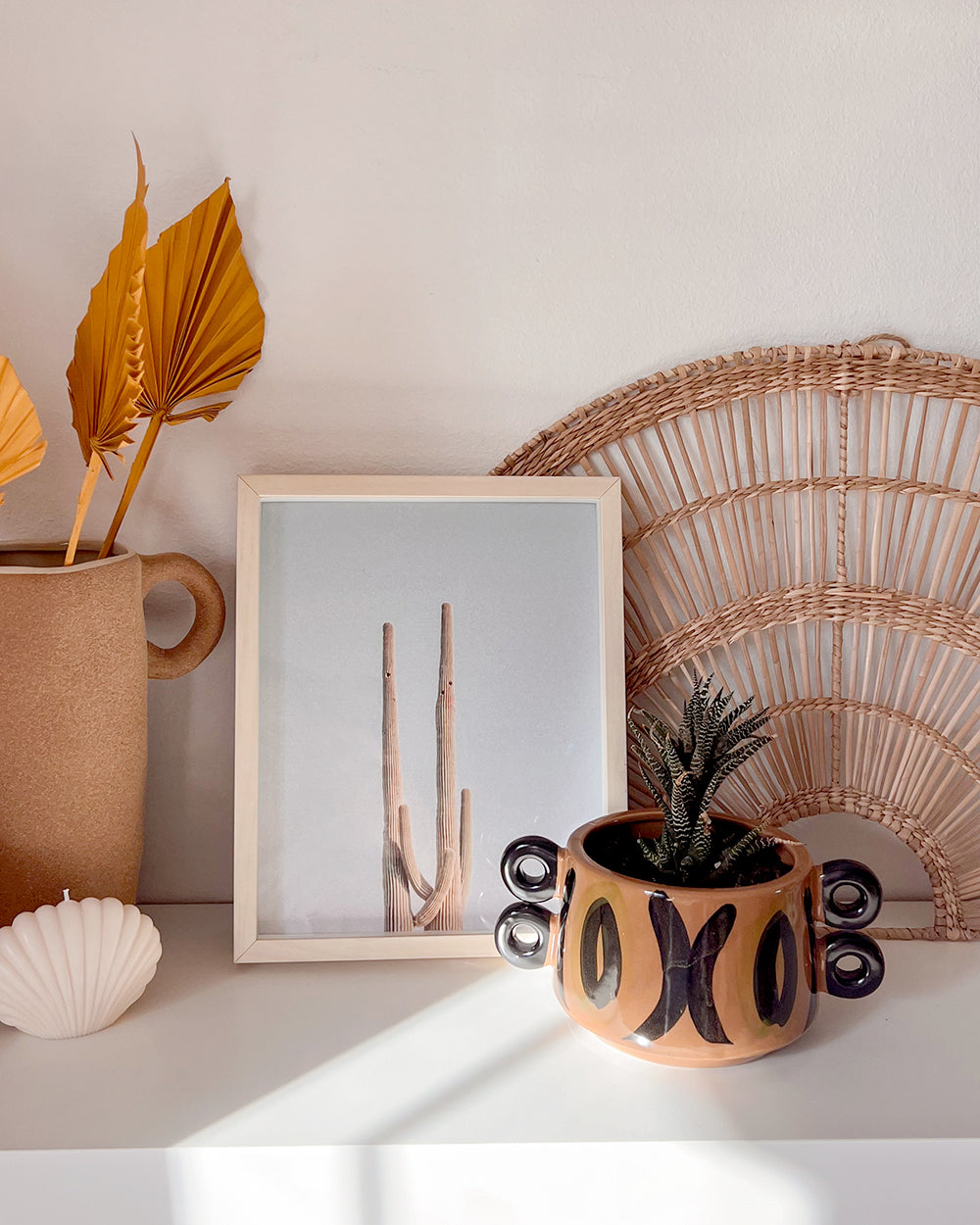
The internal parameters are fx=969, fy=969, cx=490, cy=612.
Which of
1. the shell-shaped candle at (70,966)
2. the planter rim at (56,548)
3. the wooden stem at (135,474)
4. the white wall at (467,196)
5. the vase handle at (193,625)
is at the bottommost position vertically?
the shell-shaped candle at (70,966)

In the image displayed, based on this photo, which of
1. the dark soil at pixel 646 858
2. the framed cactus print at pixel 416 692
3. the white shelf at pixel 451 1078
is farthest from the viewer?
the framed cactus print at pixel 416 692

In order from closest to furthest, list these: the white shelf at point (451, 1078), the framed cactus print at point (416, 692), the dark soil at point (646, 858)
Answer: the white shelf at point (451, 1078)
the dark soil at point (646, 858)
the framed cactus print at point (416, 692)

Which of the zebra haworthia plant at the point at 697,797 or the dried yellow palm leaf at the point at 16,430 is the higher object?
the dried yellow palm leaf at the point at 16,430

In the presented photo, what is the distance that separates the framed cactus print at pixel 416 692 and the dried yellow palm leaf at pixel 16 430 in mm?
154

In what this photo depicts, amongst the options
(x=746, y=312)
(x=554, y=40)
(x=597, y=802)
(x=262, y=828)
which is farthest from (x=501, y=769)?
(x=554, y=40)

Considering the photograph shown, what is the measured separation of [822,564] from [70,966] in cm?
64

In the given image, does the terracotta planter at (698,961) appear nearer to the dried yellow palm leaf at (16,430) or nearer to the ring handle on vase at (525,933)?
the ring handle on vase at (525,933)

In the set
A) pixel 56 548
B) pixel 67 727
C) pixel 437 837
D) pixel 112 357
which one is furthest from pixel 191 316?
pixel 437 837

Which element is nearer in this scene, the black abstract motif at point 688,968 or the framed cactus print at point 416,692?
the black abstract motif at point 688,968

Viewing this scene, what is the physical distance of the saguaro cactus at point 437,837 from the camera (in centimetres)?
75

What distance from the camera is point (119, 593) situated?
708mm

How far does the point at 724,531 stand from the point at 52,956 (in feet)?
1.92

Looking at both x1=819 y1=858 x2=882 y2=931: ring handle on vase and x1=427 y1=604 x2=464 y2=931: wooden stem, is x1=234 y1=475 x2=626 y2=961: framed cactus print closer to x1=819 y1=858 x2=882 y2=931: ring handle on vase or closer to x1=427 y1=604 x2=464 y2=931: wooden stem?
x1=427 y1=604 x2=464 y2=931: wooden stem

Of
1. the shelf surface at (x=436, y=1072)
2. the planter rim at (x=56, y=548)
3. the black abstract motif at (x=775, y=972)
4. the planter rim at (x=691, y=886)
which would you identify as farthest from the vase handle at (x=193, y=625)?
the black abstract motif at (x=775, y=972)
